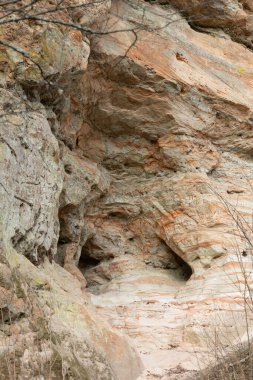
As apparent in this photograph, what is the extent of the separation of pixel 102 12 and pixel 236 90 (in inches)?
105

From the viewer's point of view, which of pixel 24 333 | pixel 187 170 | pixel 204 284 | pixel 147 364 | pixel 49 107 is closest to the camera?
pixel 24 333

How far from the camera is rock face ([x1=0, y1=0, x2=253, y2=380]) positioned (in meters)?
5.11

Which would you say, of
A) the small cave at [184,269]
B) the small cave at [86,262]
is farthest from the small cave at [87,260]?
the small cave at [184,269]

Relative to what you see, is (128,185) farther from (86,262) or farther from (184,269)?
(184,269)

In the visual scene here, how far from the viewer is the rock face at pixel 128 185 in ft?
16.8

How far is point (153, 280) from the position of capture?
739 centimetres

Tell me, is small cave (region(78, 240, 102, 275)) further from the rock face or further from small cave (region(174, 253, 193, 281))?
small cave (region(174, 253, 193, 281))

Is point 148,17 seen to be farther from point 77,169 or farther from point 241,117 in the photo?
point 77,169

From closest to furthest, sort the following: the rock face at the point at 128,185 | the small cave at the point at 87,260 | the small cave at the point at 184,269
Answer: the rock face at the point at 128,185 → the small cave at the point at 184,269 → the small cave at the point at 87,260

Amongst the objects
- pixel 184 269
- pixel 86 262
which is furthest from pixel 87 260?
pixel 184 269

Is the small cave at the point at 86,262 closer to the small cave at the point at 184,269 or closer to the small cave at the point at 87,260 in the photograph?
the small cave at the point at 87,260

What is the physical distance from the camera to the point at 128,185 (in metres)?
8.30

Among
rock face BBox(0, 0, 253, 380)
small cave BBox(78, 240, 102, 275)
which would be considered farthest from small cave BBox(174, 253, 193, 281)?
small cave BBox(78, 240, 102, 275)

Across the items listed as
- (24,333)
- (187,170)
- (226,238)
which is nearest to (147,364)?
(24,333)
